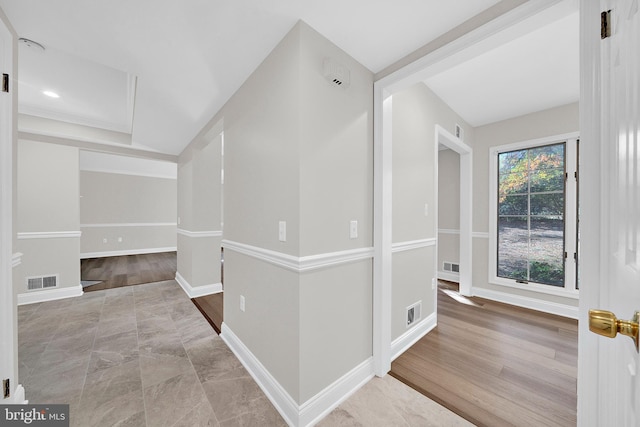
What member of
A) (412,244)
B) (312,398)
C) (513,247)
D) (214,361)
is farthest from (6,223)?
(513,247)

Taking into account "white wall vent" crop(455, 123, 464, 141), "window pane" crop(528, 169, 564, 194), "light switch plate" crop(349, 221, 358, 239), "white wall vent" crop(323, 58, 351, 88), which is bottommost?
"light switch plate" crop(349, 221, 358, 239)

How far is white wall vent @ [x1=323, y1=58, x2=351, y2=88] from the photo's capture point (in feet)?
4.96

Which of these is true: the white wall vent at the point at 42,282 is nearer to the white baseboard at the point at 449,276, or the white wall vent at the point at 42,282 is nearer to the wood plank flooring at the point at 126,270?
the wood plank flooring at the point at 126,270

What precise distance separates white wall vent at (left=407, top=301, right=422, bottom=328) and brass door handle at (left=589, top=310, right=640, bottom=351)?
187 cm

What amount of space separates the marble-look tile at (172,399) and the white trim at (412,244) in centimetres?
183

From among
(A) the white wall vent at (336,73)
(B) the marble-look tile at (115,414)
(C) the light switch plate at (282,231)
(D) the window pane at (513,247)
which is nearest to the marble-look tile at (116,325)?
(B) the marble-look tile at (115,414)

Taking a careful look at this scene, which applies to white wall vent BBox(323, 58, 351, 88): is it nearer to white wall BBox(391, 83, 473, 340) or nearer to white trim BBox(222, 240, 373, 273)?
white wall BBox(391, 83, 473, 340)

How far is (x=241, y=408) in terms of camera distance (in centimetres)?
157

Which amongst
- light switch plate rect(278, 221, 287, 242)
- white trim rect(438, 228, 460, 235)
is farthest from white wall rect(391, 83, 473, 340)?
white trim rect(438, 228, 460, 235)

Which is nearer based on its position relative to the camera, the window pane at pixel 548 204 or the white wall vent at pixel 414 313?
the white wall vent at pixel 414 313

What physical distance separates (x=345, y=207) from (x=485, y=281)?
3.27 metres

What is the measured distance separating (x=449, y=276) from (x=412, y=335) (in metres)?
2.66

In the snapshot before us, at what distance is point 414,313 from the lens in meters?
2.42

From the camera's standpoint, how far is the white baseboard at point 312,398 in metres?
1.45
